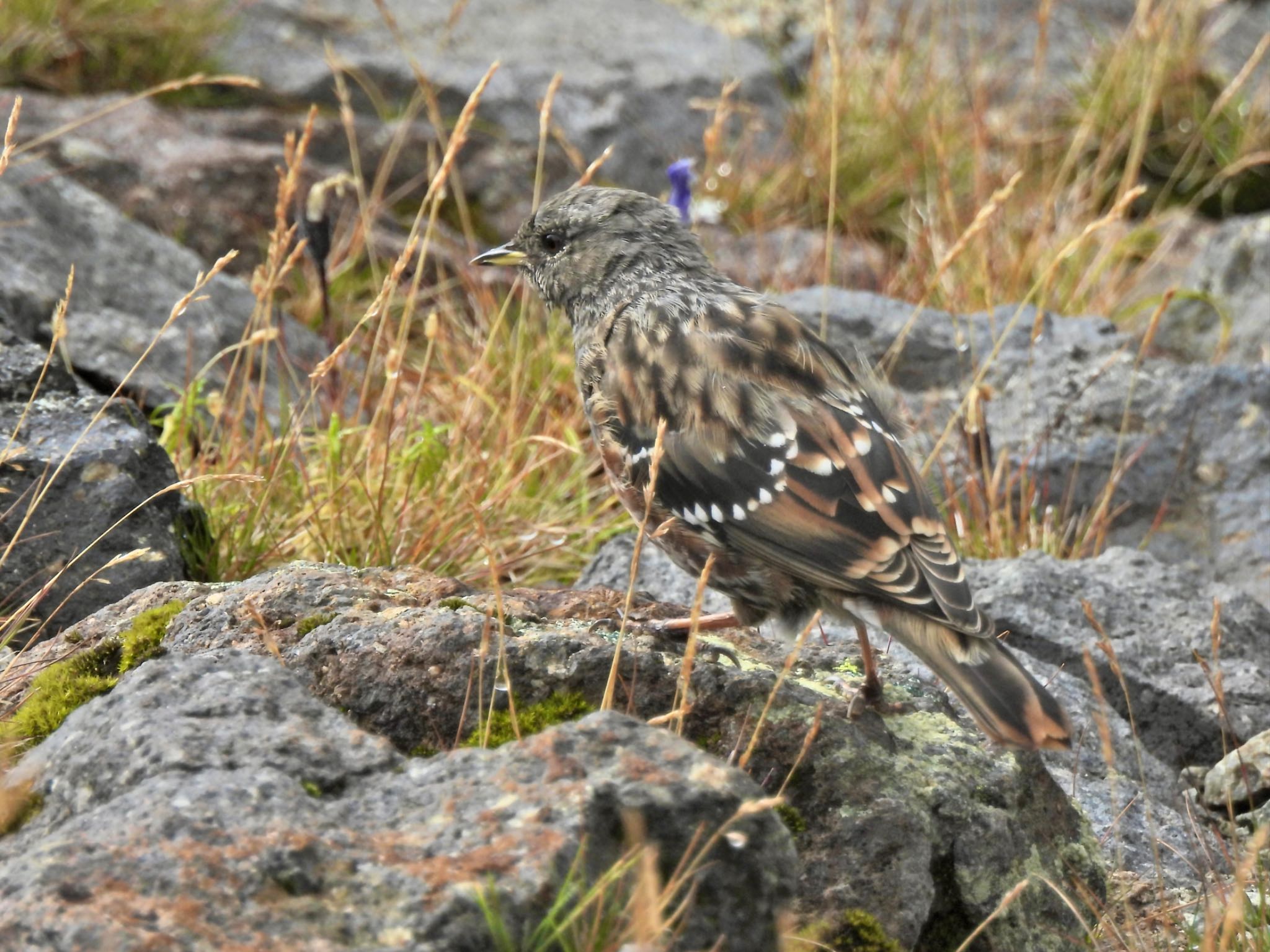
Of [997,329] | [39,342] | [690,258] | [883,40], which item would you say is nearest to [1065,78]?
[883,40]

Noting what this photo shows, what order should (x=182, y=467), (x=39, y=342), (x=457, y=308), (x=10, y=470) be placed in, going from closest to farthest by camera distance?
1. (x=10, y=470)
2. (x=182, y=467)
3. (x=39, y=342)
4. (x=457, y=308)

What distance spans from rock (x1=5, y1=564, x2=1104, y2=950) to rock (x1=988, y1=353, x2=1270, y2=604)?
8.34 feet

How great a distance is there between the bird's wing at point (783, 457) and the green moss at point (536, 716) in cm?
70

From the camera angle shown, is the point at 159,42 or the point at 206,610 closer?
the point at 206,610

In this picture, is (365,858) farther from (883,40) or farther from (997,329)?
(883,40)

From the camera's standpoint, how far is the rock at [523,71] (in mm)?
8375

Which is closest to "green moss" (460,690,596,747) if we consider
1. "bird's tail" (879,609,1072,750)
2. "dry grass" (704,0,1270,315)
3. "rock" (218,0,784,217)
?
"bird's tail" (879,609,1072,750)

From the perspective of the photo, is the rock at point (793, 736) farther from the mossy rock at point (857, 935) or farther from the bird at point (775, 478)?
the bird at point (775, 478)

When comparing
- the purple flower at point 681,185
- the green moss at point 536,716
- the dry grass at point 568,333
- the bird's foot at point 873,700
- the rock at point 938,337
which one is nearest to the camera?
the green moss at point 536,716

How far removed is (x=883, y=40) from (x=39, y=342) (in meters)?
6.76

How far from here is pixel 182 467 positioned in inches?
188

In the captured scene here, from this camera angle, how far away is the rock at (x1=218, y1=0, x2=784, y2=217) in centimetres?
838

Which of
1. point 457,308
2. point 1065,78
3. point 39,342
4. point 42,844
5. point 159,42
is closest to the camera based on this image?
point 42,844

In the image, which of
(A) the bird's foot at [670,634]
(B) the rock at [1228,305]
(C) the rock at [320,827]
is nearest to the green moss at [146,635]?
(C) the rock at [320,827]
